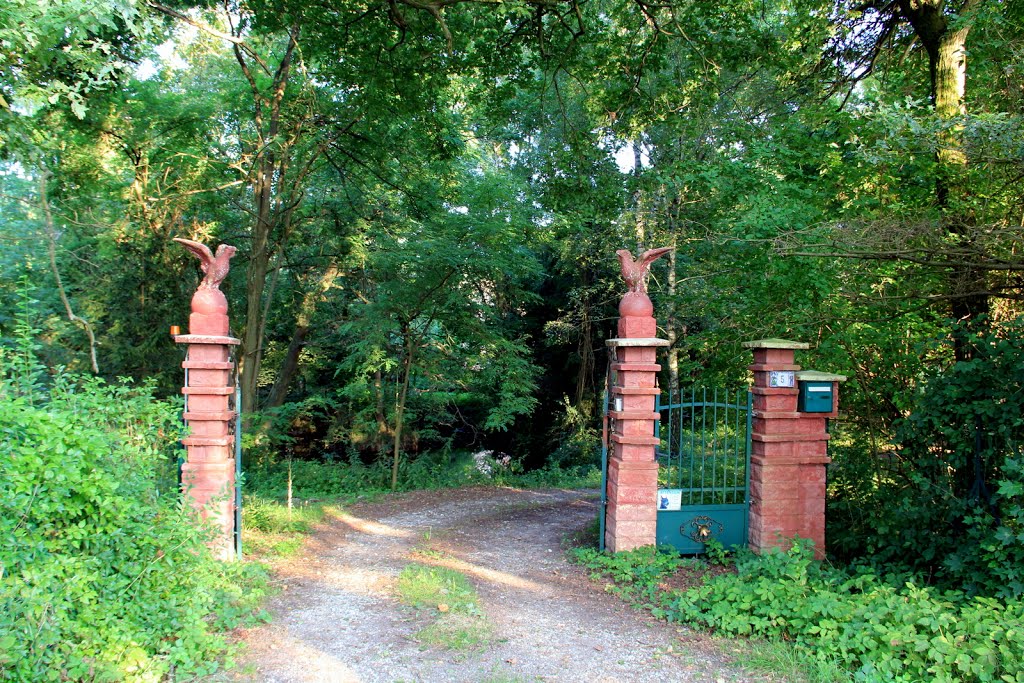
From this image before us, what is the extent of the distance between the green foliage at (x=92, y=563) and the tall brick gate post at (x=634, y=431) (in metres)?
3.62

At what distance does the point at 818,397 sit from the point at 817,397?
10 millimetres

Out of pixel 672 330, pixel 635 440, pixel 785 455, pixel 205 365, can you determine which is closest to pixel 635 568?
pixel 635 440

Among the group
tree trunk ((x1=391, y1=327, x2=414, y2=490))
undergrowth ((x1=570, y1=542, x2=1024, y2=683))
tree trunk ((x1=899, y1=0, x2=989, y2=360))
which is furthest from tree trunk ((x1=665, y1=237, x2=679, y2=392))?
undergrowth ((x1=570, y1=542, x2=1024, y2=683))

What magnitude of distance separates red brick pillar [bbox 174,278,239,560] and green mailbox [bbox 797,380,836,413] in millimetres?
5664

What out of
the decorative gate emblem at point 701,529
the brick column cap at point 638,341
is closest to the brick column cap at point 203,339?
the brick column cap at point 638,341

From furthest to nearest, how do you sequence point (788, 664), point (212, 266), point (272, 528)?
point (272, 528) < point (212, 266) < point (788, 664)

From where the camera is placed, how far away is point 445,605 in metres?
5.22

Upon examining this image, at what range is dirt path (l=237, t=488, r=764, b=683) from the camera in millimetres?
4086

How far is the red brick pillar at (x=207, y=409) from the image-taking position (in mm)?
5941

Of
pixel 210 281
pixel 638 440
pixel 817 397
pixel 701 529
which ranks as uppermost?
pixel 210 281

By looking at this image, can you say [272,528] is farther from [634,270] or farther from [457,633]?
[634,270]

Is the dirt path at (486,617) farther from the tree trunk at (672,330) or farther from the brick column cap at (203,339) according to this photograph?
the tree trunk at (672,330)

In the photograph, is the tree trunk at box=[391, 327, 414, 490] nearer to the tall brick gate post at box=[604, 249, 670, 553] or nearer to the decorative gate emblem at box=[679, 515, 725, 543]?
the tall brick gate post at box=[604, 249, 670, 553]

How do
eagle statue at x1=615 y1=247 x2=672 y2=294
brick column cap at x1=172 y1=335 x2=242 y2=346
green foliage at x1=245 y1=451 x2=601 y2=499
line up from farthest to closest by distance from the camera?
green foliage at x1=245 y1=451 x2=601 y2=499, eagle statue at x1=615 y1=247 x2=672 y2=294, brick column cap at x1=172 y1=335 x2=242 y2=346
